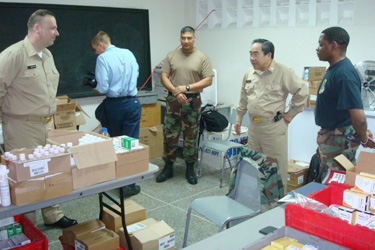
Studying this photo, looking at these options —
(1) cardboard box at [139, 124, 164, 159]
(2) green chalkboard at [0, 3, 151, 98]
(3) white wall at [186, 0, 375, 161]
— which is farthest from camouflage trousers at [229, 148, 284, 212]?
(2) green chalkboard at [0, 3, 151, 98]

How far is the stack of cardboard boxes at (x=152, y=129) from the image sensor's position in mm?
5051

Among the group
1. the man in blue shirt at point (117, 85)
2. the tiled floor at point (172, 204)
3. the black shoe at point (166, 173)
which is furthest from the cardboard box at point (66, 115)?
the black shoe at point (166, 173)

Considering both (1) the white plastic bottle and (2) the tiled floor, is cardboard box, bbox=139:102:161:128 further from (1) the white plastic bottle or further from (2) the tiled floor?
(1) the white plastic bottle

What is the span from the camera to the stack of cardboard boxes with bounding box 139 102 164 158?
5.05 m

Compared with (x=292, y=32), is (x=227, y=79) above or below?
below

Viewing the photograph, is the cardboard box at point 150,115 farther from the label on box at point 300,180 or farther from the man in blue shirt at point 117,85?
the label on box at point 300,180

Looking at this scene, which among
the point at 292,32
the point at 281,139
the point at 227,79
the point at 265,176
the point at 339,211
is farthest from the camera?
the point at 227,79

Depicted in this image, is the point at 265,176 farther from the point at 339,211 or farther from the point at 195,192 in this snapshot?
the point at 195,192

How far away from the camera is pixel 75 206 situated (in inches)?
144

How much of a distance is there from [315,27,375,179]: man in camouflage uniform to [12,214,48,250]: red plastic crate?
199 centimetres

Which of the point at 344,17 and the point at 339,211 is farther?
the point at 344,17

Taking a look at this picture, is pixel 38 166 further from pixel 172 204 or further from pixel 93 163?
pixel 172 204

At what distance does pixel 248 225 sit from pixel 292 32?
10.7 ft

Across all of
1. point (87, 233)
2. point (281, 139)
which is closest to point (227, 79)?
point (281, 139)
